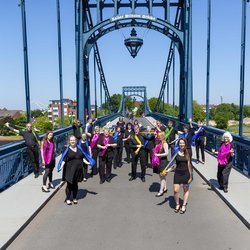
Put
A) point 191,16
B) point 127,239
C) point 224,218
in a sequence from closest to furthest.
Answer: point 127,239 → point 224,218 → point 191,16

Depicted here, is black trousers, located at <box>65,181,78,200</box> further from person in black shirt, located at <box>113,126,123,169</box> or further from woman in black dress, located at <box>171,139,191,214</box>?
person in black shirt, located at <box>113,126,123,169</box>

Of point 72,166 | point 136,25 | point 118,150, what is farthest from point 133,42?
point 72,166

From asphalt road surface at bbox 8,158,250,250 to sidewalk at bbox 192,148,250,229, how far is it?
137 millimetres

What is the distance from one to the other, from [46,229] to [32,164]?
412cm

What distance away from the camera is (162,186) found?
7.74m

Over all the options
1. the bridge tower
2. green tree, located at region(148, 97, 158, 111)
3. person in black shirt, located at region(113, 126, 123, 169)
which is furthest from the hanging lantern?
green tree, located at region(148, 97, 158, 111)

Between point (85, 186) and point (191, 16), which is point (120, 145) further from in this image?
point (191, 16)

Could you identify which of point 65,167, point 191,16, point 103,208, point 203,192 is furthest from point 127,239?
point 191,16

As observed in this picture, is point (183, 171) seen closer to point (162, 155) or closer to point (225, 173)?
point (162, 155)

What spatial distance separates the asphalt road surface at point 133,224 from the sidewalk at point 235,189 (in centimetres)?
14

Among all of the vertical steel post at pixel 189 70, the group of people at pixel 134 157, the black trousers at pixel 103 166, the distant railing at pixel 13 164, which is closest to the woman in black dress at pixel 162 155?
the group of people at pixel 134 157

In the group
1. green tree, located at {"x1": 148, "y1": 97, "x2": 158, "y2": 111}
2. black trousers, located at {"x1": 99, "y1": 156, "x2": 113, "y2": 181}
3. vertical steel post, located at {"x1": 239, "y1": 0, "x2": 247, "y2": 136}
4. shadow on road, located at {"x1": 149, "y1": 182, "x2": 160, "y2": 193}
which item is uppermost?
vertical steel post, located at {"x1": 239, "y1": 0, "x2": 247, "y2": 136}

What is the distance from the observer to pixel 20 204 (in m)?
6.88

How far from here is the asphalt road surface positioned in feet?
16.5
